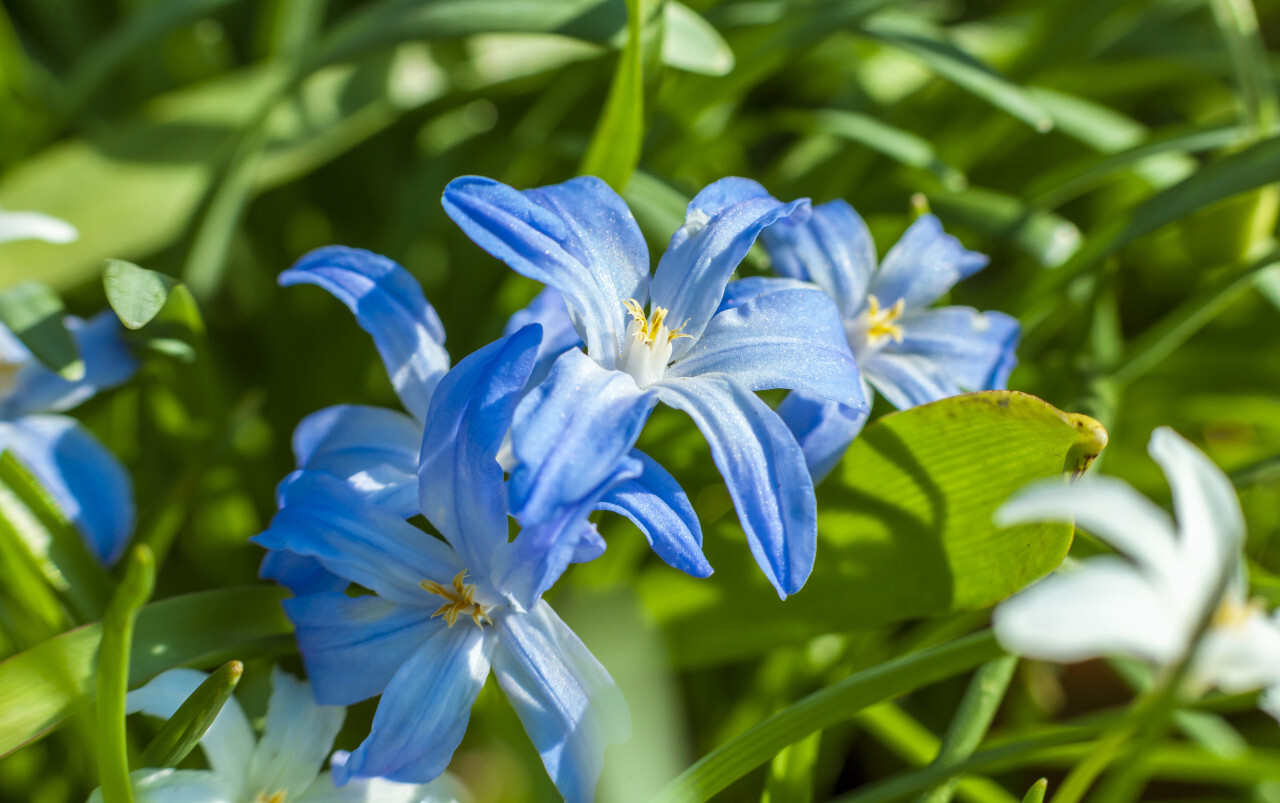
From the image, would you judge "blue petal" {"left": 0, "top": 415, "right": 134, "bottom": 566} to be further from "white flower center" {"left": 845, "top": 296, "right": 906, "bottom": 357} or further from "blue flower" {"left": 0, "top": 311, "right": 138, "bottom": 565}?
"white flower center" {"left": 845, "top": 296, "right": 906, "bottom": 357}

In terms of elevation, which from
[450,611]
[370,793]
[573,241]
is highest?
[573,241]

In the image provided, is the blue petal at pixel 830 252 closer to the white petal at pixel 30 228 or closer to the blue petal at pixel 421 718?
the blue petal at pixel 421 718

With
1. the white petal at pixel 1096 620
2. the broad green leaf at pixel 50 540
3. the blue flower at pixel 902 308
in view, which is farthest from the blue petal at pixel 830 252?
the broad green leaf at pixel 50 540

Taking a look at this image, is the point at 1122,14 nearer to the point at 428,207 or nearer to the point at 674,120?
the point at 674,120

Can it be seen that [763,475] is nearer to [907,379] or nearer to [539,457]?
[539,457]

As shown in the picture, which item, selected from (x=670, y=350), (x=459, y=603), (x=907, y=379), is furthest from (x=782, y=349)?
(x=459, y=603)

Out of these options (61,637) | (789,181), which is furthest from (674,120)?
(61,637)
